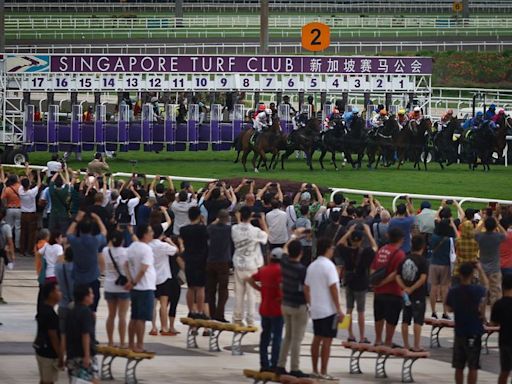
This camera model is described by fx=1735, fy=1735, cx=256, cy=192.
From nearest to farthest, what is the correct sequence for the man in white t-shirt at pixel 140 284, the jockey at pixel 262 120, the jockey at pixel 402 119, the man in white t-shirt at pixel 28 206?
the man in white t-shirt at pixel 140 284
the man in white t-shirt at pixel 28 206
the jockey at pixel 402 119
the jockey at pixel 262 120

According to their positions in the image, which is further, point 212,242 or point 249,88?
point 249,88

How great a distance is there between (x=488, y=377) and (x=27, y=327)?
5.95 m

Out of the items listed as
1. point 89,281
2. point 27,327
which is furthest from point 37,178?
point 89,281

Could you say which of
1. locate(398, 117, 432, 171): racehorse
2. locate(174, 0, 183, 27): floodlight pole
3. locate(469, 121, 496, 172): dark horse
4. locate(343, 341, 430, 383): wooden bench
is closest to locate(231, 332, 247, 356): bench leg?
locate(343, 341, 430, 383): wooden bench

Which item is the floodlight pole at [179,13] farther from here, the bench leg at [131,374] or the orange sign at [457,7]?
the bench leg at [131,374]

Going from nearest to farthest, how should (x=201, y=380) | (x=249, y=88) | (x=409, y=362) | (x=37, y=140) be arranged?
1. (x=201, y=380)
2. (x=409, y=362)
3. (x=37, y=140)
4. (x=249, y=88)

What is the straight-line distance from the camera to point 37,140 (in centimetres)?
4291

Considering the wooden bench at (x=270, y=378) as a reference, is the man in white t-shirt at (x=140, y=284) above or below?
above

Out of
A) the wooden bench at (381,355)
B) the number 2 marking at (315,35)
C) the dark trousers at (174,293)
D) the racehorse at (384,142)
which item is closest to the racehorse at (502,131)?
the racehorse at (384,142)

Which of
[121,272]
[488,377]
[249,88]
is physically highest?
[249,88]

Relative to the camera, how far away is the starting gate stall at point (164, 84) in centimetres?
4309

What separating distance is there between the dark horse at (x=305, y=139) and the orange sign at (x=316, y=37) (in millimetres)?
9949

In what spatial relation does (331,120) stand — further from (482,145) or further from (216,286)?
(216,286)

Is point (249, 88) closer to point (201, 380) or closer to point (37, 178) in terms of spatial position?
point (37, 178)
